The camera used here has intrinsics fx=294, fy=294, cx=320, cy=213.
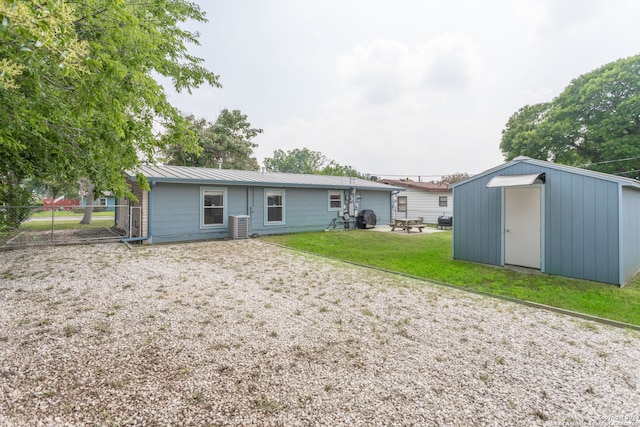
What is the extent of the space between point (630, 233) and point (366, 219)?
9539 millimetres

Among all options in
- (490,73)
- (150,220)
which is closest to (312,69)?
(490,73)

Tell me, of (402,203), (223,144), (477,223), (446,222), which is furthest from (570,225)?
(223,144)

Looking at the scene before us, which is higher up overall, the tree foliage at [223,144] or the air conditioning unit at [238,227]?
the tree foliage at [223,144]

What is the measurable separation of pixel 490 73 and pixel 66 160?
14348mm

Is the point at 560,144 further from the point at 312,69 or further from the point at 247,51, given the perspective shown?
the point at 247,51

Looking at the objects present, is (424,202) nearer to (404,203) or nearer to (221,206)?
(404,203)

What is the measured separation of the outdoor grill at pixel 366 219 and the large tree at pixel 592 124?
14.7 meters

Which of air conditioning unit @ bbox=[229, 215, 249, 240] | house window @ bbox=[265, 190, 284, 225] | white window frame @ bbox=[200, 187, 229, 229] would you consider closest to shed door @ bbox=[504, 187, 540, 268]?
air conditioning unit @ bbox=[229, 215, 249, 240]

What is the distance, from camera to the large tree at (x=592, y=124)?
1755cm

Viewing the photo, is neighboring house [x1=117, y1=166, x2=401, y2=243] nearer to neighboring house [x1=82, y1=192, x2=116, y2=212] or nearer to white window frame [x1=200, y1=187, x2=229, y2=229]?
white window frame [x1=200, y1=187, x2=229, y2=229]

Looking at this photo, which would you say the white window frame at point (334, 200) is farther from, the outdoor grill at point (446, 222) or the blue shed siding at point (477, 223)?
the blue shed siding at point (477, 223)

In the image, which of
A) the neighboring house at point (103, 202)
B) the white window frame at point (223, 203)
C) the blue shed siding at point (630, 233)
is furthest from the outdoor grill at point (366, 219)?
the neighboring house at point (103, 202)

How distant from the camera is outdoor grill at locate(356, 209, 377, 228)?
47.2ft

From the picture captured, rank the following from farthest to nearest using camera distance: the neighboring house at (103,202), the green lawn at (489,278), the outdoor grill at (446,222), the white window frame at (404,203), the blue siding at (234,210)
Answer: the white window frame at (404,203) → the outdoor grill at (446,222) → the blue siding at (234,210) → the neighboring house at (103,202) → the green lawn at (489,278)
